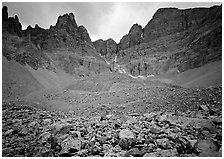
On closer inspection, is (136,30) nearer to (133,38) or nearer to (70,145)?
(133,38)

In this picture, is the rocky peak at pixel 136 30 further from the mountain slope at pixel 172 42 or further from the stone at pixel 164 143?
the stone at pixel 164 143

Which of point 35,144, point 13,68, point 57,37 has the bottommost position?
point 35,144

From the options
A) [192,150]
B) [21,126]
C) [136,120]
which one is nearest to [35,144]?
[21,126]

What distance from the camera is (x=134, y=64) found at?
5003 centimetres

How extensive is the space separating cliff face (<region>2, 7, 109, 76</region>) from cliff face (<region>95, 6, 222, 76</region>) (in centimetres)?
1275

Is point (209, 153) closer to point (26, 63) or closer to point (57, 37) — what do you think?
point (26, 63)

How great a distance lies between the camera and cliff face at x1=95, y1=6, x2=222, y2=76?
34634mm

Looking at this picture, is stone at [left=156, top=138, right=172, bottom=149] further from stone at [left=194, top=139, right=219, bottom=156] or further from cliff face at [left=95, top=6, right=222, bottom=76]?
cliff face at [left=95, top=6, right=222, bottom=76]

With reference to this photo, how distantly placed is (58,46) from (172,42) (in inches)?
1359

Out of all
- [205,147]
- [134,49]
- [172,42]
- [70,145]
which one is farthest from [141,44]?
[70,145]

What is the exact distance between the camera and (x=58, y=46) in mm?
44781

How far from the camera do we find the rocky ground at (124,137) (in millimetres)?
4422

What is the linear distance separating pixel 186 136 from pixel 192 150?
1.76 feet

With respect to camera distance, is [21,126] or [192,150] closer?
[192,150]
